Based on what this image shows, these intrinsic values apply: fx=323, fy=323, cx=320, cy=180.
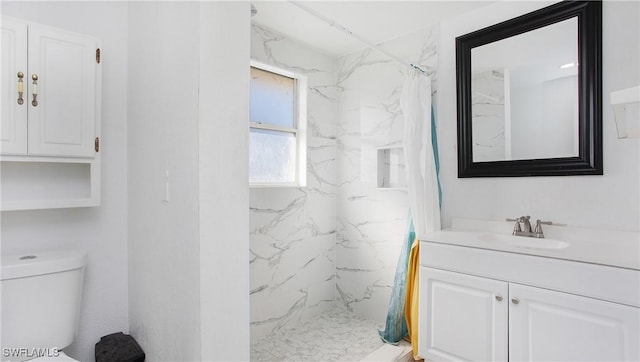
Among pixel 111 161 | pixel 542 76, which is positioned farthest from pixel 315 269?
pixel 542 76

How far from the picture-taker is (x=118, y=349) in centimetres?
153

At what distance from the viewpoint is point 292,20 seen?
2316mm

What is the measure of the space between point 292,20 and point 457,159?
152cm

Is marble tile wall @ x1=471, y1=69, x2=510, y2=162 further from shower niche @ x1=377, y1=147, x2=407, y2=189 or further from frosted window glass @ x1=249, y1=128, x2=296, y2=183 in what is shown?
frosted window glass @ x1=249, y1=128, x2=296, y2=183

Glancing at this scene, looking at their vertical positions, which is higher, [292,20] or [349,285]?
[292,20]

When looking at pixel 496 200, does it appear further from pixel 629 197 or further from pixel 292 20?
pixel 292 20

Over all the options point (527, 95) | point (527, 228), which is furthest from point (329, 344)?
point (527, 95)

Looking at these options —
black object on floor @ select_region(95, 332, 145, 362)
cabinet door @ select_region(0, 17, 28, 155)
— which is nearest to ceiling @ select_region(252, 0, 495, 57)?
cabinet door @ select_region(0, 17, 28, 155)

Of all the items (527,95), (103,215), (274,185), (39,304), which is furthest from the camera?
(274,185)

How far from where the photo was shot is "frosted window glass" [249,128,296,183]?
2465 millimetres

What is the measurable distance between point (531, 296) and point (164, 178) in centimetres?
172

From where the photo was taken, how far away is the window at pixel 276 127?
2473 mm

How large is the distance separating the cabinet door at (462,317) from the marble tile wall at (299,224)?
3.60 feet

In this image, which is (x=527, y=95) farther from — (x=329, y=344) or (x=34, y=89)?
(x=34, y=89)
